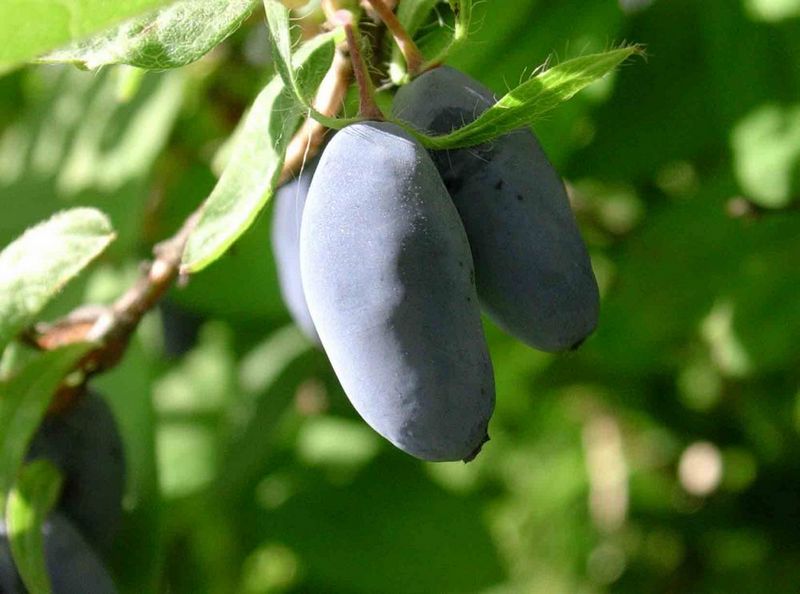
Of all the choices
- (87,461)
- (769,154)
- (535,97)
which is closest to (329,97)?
(535,97)

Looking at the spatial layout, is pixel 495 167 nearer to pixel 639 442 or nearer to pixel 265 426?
pixel 265 426

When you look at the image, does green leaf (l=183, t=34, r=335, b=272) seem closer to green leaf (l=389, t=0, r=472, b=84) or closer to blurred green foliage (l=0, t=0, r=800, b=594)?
green leaf (l=389, t=0, r=472, b=84)

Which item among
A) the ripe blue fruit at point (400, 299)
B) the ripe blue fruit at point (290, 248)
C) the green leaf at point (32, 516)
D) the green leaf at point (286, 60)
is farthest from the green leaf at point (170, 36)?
the green leaf at point (32, 516)

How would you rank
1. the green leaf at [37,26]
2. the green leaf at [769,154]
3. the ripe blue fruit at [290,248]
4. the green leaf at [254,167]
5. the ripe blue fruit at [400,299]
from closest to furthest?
the green leaf at [37,26]
the ripe blue fruit at [400,299]
the green leaf at [254,167]
the ripe blue fruit at [290,248]
the green leaf at [769,154]

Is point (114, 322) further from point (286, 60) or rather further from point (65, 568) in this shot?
point (286, 60)

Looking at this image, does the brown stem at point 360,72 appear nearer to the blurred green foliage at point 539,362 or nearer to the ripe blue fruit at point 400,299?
the ripe blue fruit at point 400,299

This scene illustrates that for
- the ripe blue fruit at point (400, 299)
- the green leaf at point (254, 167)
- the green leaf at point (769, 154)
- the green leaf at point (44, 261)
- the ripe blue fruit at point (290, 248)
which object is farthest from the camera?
the green leaf at point (769, 154)

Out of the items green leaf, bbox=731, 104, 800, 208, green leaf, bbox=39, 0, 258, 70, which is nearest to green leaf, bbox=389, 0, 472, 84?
green leaf, bbox=39, 0, 258, 70
